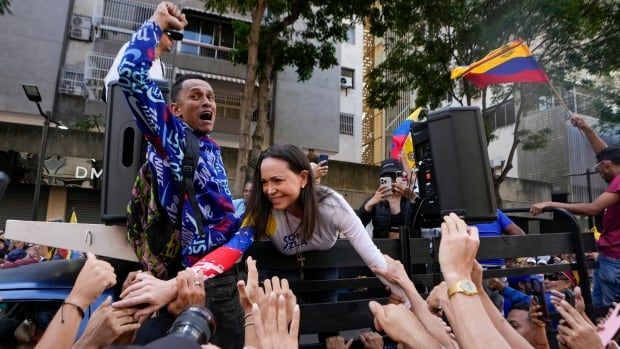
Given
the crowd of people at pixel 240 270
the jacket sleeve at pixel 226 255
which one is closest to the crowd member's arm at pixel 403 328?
the crowd of people at pixel 240 270

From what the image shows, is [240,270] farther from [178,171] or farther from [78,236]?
[78,236]

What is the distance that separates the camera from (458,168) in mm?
2893

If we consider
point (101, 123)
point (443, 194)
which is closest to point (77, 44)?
point (101, 123)

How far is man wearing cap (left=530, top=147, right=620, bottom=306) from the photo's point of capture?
4.02 metres

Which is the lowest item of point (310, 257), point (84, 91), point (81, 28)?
point (310, 257)

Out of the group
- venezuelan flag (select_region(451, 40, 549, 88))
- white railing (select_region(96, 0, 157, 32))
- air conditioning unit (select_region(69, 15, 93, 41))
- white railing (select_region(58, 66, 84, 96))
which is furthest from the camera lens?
air conditioning unit (select_region(69, 15, 93, 41))

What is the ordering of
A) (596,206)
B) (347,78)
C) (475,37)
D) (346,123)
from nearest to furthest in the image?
(596,206), (475,37), (346,123), (347,78)

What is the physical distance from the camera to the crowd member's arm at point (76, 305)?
5.26 feet

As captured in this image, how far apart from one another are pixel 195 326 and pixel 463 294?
93 centimetres

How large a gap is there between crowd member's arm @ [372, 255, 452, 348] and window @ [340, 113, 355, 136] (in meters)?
18.5

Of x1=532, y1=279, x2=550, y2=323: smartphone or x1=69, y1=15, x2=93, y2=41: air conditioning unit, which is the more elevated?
x1=69, y1=15, x2=93, y2=41: air conditioning unit

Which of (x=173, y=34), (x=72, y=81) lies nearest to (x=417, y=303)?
(x=173, y=34)

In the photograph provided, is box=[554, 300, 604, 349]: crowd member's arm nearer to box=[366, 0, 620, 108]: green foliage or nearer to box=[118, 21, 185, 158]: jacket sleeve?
box=[118, 21, 185, 158]: jacket sleeve

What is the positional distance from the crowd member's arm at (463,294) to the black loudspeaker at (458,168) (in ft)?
3.39
